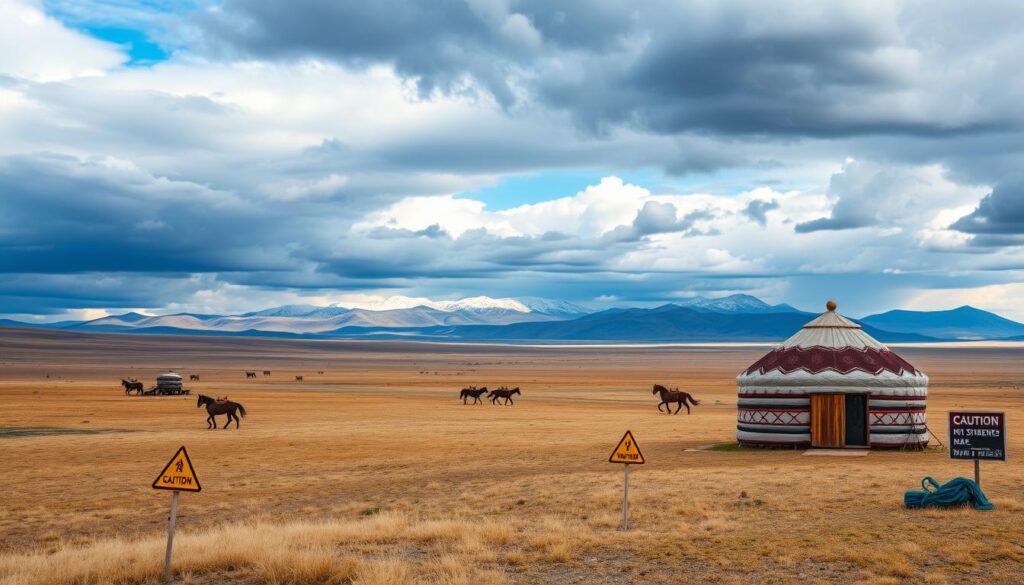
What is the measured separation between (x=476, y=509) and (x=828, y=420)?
12.8m

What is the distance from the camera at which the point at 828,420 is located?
1086 inches

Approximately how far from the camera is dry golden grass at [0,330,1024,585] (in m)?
12.4

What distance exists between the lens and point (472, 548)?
13672mm

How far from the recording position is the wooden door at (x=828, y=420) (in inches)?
1083

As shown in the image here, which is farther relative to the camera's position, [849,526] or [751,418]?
[751,418]

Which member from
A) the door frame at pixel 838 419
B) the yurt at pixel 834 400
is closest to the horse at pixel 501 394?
the yurt at pixel 834 400

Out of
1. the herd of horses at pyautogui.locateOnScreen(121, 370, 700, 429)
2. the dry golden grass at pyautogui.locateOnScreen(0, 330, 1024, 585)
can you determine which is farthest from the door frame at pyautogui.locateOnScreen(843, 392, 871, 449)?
the herd of horses at pyautogui.locateOnScreen(121, 370, 700, 429)

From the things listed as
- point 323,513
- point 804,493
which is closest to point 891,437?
point 804,493

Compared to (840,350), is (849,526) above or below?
below

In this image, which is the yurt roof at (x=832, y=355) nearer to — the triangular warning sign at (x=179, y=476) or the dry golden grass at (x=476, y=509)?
the dry golden grass at (x=476, y=509)

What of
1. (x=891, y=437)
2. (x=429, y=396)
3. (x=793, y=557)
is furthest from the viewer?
(x=429, y=396)

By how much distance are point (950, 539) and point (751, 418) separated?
1493cm

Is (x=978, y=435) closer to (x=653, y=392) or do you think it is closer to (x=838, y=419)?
(x=838, y=419)

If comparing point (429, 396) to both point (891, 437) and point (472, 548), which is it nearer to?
point (891, 437)
